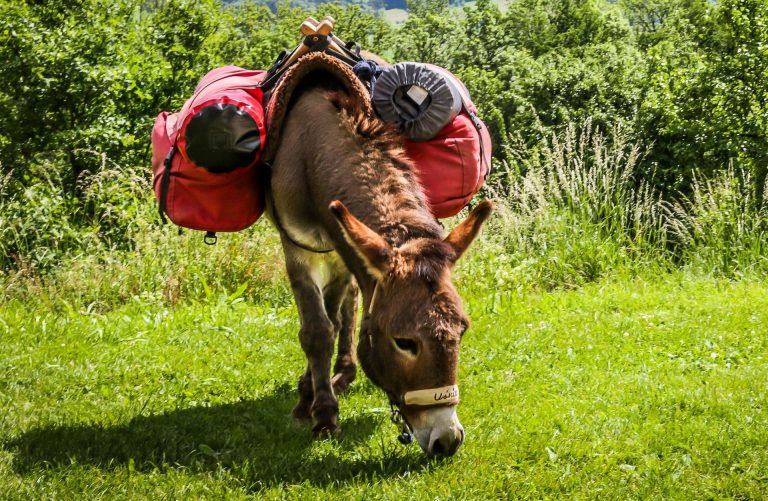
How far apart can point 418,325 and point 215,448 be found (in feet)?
5.03

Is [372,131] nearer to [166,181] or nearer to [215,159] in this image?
[215,159]

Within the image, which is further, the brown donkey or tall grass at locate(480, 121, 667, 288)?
tall grass at locate(480, 121, 667, 288)

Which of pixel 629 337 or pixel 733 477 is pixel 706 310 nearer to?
pixel 629 337

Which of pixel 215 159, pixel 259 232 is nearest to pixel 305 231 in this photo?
pixel 215 159

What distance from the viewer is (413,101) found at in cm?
392

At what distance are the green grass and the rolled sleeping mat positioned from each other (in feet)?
5.30

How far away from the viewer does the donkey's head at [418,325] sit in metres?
2.91

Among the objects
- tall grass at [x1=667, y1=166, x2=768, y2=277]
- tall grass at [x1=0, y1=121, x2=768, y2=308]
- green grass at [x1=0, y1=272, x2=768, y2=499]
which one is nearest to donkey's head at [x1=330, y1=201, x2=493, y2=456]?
green grass at [x1=0, y1=272, x2=768, y2=499]

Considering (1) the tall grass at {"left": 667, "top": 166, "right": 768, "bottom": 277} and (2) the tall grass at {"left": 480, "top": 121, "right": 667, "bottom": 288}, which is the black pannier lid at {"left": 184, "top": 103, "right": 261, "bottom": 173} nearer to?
(2) the tall grass at {"left": 480, "top": 121, "right": 667, "bottom": 288}

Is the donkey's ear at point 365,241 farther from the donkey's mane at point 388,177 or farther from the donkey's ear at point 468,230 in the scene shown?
the donkey's ear at point 468,230

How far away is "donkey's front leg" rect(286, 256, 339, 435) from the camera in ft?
12.9

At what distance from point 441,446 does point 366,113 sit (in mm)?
1708

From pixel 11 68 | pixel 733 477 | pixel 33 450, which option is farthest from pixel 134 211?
pixel 733 477

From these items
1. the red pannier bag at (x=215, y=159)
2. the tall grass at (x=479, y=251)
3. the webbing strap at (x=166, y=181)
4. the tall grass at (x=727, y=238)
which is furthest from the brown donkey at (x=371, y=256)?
the tall grass at (x=727, y=238)
